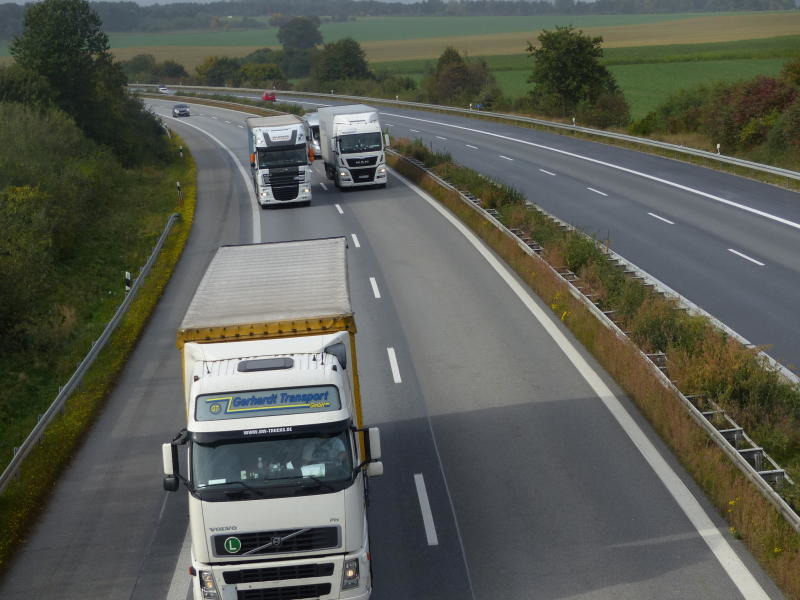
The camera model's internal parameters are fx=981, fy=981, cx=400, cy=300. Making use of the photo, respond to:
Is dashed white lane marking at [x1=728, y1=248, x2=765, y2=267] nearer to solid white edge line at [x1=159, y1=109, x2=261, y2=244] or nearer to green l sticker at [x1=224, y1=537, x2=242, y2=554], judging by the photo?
solid white edge line at [x1=159, y1=109, x2=261, y2=244]

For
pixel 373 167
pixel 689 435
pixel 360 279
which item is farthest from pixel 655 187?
pixel 689 435

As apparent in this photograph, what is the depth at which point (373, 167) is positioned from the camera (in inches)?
1617

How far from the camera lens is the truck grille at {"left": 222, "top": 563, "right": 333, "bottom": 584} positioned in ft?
32.4

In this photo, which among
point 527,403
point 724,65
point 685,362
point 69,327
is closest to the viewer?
point 685,362

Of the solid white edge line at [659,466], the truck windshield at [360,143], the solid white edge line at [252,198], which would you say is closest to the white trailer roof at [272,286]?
the solid white edge line at [659,466]

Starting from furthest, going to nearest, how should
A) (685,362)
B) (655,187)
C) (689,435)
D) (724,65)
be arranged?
(724,65) → (655,187) → (685,362) → (689,435)

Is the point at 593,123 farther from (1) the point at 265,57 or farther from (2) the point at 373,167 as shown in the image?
(1) the point at 265,57

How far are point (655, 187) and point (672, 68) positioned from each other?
71028 mm

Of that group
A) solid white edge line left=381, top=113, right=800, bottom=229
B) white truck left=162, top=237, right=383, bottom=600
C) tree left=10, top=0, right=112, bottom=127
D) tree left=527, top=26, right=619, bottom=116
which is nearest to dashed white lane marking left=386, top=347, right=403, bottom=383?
white truck left=162, top=237, right=383, bottom=600

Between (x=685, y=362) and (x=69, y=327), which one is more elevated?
(x=685, y=362)

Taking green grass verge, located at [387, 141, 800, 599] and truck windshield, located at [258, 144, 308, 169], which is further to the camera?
truck windshield, located at [258, 144, 308, 169]

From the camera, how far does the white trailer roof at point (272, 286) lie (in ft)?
38.8

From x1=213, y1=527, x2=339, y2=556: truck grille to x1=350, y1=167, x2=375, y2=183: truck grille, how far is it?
32.1 meters

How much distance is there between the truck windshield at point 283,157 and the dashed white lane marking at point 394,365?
64.2 feet
